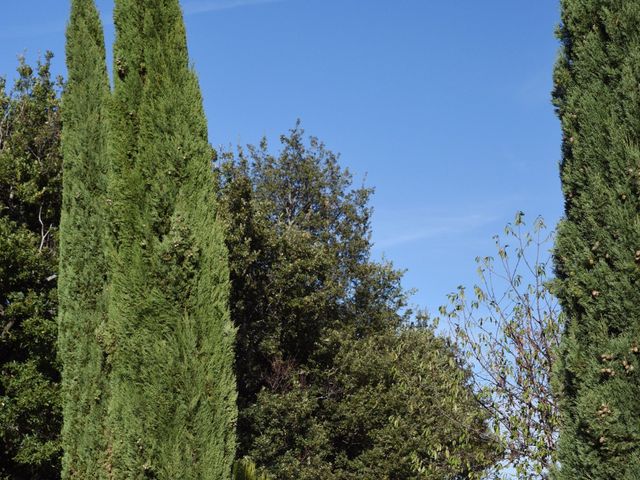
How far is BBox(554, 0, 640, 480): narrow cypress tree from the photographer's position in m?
4.85

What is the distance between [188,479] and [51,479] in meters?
8.30

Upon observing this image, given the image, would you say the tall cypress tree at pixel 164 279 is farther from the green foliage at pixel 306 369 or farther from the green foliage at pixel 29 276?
the green foliage at pixel 306 369

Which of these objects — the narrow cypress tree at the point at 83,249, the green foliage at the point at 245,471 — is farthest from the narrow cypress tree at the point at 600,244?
the green foliage at the point at 245,471

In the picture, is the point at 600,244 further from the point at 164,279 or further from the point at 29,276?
the point at 29,276

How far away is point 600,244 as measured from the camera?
16.9 feet

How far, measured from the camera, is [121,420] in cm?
788

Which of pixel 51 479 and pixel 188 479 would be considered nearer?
pixel 188 479

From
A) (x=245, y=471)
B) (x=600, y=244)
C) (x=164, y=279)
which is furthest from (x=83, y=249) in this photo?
(x=600, y=244)

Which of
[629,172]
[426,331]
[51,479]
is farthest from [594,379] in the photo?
[426,331]

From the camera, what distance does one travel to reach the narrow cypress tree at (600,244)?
4852 millimetres

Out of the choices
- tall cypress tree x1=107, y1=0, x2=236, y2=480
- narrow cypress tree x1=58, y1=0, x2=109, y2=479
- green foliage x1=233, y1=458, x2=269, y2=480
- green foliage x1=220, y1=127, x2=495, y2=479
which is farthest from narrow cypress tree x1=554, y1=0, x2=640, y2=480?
green foliage x1=220, y1=127, x2=495, y2=479

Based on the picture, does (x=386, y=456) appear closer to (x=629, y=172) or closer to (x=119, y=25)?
(x=119, y=25)

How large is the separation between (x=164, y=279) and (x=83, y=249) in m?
3.83

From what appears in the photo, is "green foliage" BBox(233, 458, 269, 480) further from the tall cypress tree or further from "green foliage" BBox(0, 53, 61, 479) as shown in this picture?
the tall cypress tree
